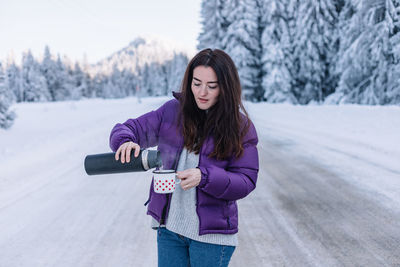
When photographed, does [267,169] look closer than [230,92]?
No

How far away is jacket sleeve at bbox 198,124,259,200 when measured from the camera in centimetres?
A: 169

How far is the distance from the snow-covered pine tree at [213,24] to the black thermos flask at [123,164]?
31.9 metres

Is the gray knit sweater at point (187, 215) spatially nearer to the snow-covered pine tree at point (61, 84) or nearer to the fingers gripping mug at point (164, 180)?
the fingers gripping mug at point (164, 180)

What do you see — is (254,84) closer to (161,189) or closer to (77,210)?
(77,210)

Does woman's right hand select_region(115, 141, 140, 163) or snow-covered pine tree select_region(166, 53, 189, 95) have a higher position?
snow-covered pine tree select_region(166, 53, 189, 95)

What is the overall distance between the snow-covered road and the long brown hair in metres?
2.06

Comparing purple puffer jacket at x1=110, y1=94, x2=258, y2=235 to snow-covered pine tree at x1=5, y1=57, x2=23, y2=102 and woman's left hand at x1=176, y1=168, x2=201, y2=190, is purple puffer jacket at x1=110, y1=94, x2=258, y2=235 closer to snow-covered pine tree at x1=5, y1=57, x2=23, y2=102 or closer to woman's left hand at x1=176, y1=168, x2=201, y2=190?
woman's left hand at x1=176, y1=168, x2=201, y2=190

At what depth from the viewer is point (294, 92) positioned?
31953 millimetres

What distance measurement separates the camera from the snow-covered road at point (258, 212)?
3.72 meters

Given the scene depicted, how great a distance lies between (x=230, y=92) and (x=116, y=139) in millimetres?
665

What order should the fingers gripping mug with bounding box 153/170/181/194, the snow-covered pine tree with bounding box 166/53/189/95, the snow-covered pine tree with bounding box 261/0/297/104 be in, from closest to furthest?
the fingers gripping mug with bounding box 153/170/181/194
the snow-covered pine tree with bounding box 261/0/297/104
the snow-covered pine tree with bounding box 166/53/189/95

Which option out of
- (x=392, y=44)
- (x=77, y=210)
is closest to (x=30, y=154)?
(x=77, y=210)

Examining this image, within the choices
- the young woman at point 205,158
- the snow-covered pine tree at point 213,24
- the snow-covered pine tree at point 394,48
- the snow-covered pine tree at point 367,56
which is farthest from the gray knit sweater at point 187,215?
the snow-covered pine tree at point 213,24

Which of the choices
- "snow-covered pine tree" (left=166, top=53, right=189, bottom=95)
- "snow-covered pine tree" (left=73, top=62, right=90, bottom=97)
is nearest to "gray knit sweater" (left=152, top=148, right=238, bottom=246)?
"snow-covered pine tree" (left=166, top=53, right=189, bottom=95)
